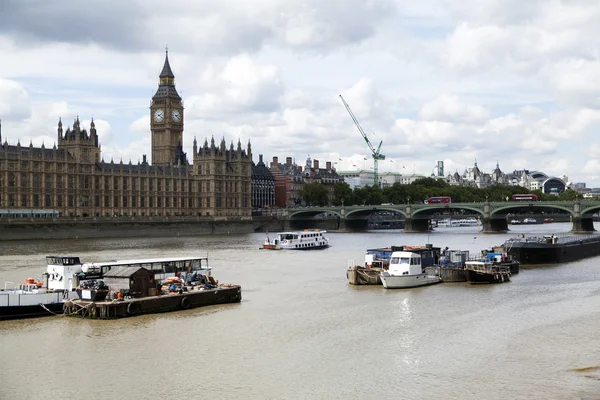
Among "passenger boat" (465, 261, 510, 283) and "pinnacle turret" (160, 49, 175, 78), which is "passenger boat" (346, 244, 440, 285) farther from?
"pinnacle turret" (160, 49, 175, 78)

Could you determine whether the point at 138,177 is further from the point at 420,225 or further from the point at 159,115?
the point at 420,225

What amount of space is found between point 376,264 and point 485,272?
25.3 ft

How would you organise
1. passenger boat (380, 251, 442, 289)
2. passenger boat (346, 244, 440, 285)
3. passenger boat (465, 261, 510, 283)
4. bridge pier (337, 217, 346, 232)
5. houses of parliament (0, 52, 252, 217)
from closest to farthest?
1. passenger boat (380, 251, 442, 289)
2. passenger boat (346, 244, 440, 285)
3. passenger boat (465, 261, 510, 283)
4. houses of parliament (0, 52, 252, 217)
5. bridge pier (337, 217, 346, 232)

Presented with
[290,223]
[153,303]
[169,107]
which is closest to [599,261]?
[153,303]

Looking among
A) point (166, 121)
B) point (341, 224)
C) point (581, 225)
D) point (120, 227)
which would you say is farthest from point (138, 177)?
point (581, 225)

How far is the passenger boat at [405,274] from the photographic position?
Result: 52156 millimetres

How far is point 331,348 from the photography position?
34281 millimetres

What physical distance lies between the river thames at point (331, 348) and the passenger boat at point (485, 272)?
245 centimetres

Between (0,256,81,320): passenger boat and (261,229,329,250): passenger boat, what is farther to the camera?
(261,229,329,250): passenger boat

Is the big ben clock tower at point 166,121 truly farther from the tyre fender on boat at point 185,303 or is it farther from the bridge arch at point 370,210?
the tyre fender on boat at point 185,303

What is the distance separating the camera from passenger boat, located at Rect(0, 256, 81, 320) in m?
40.1

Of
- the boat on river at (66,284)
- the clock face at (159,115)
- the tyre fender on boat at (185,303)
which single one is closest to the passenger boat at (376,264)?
the boat on river at (66,284)

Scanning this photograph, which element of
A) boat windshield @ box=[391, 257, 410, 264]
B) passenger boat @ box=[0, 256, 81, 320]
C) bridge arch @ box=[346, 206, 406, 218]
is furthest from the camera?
bridge arch @ box=[346, 206, 406, 218]

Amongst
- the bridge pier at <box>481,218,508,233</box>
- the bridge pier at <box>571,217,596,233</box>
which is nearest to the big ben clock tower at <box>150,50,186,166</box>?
the bridge pier at <box>481,218,508,233</box>
